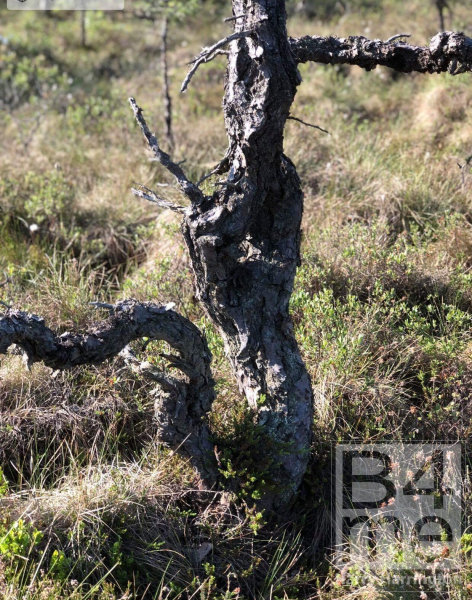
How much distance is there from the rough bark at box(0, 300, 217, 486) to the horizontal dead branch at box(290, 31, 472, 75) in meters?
1.57

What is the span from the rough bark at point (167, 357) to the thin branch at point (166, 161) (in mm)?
557

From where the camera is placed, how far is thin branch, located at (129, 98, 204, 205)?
277 centimetres

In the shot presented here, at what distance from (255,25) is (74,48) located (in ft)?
30.9

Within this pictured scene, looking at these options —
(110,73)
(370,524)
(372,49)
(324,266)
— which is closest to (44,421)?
(370,524)

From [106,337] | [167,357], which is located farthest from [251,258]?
[106,337]

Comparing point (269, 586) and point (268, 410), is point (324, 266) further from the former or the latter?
point (269, 586)

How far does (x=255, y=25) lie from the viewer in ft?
9.12
